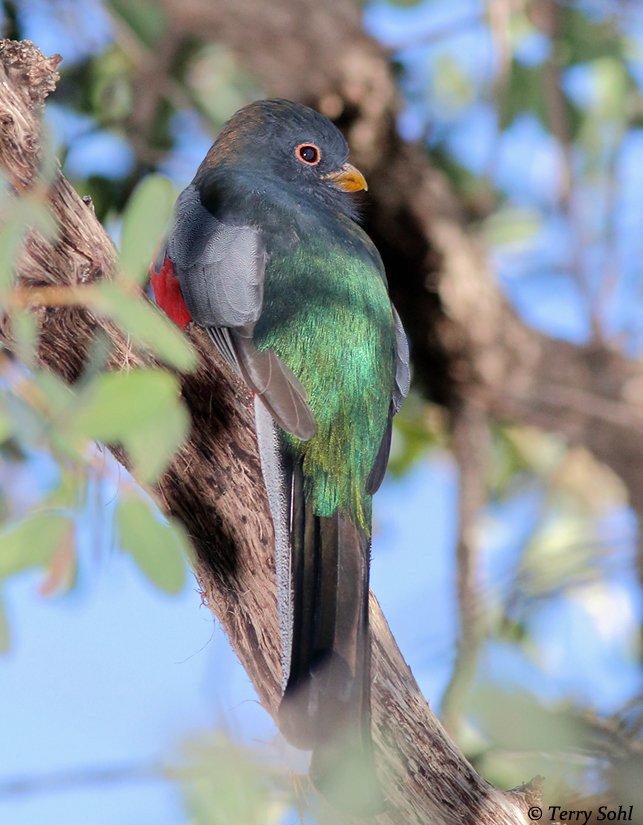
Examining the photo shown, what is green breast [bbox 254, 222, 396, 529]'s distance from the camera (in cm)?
239

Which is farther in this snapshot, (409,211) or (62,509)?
(409,211)

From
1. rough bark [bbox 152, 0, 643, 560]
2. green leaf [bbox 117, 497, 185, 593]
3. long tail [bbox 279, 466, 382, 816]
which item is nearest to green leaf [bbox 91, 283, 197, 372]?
green leaf [bbox 117, 497, 185, 593]

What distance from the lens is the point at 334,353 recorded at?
2527 mm

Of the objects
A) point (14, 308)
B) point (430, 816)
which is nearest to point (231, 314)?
point (14, 308)

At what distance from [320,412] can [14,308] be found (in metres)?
1.13

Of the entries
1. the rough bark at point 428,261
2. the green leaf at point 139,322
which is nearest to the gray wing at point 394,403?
the green leaf at point 139,322

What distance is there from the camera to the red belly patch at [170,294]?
2.72 m

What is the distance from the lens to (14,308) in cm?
145

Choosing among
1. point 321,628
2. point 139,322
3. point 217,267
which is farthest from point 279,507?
point 139,322

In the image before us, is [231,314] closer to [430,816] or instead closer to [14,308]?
[14,308]

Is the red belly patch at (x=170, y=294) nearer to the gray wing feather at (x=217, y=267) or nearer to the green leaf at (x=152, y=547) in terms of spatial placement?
A: the gray wing feather at (x=217, y=267)

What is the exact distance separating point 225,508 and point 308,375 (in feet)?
1.67

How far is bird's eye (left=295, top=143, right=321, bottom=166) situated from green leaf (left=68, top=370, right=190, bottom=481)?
2.15 metres

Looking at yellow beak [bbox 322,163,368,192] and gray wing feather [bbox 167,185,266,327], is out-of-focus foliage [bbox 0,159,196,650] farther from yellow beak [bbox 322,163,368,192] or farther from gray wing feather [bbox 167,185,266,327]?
yellow beak [bbox 322,163,368,192]
